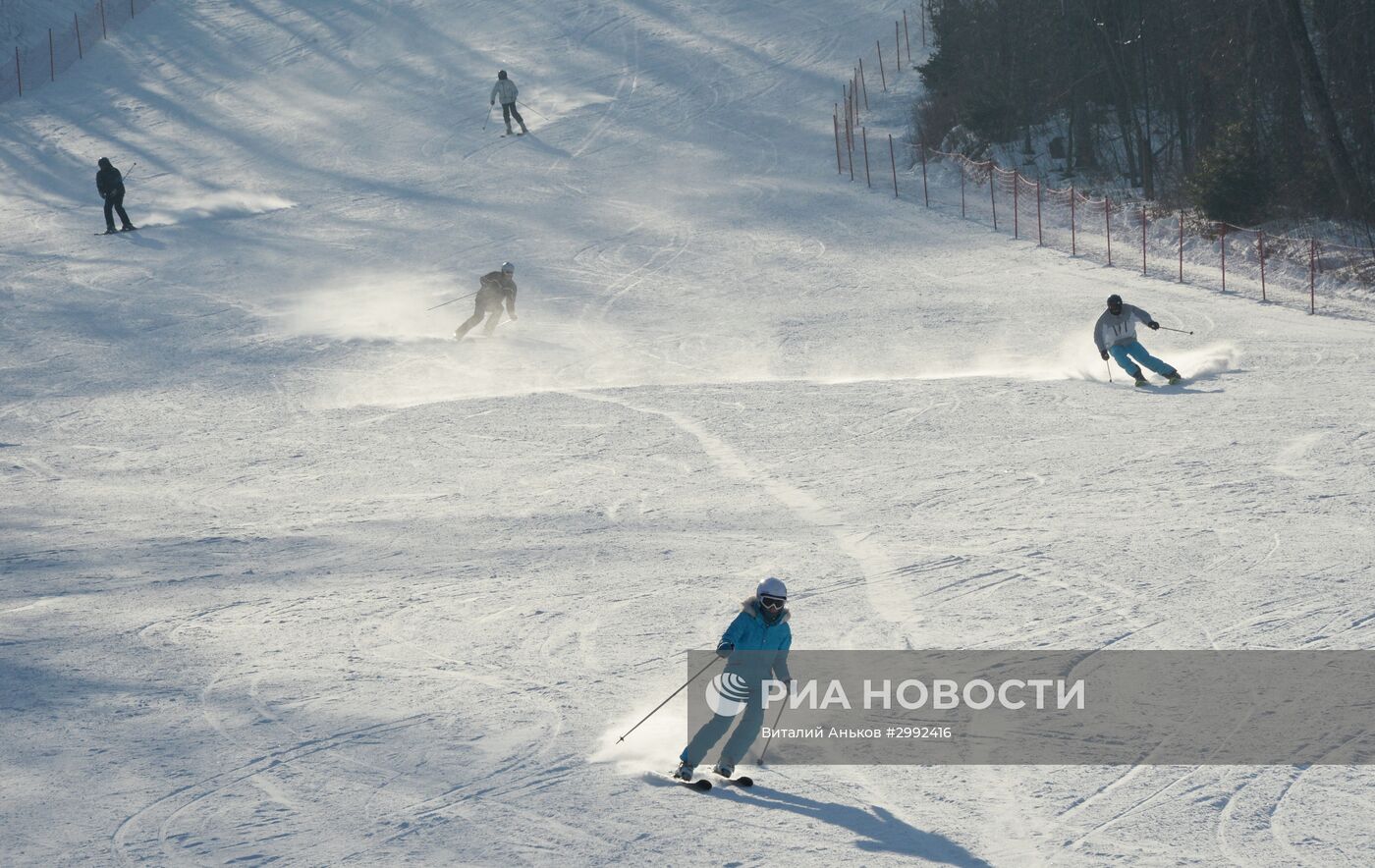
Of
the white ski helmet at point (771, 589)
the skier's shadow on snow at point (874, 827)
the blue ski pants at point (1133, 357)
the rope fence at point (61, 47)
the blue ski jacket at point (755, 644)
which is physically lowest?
the skier's shadow on snow at point (874, 827)

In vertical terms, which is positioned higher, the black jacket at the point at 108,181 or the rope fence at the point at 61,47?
the rope fence at the point at 61,47

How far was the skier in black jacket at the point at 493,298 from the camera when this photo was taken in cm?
2022

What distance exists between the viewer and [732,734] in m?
7.62

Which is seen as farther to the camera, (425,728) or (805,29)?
(805,29)

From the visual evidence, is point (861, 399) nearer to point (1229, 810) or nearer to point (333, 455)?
point (333, 455)

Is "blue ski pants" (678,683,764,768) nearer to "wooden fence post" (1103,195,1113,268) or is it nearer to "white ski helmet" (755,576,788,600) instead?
"white ski helmet" (755,576,788,600)

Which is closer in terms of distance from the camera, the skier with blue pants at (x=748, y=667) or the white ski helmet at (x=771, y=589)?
the white ski helmet at (x=771, y=589)

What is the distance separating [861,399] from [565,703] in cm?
853

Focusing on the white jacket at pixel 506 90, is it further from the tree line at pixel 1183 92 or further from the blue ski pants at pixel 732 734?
the blue ski pants at pixel 732 734

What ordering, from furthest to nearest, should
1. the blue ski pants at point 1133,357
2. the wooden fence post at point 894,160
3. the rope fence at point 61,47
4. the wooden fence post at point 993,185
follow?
the rope fence at point 61,47 < the wooden fence post at point 894,160 < the wooden fence post at point 993,185 < the blue ski pants at point 1133,357

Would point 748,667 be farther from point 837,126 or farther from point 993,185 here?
point 837,126

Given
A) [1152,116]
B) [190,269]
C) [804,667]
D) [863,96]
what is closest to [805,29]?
[863,96]

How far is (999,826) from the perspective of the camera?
684cm

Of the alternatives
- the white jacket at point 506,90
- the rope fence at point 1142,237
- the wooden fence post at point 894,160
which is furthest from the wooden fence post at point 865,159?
the white jacket at point 506,90
